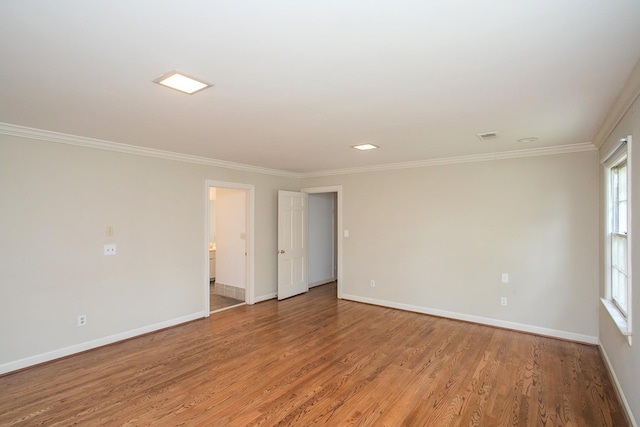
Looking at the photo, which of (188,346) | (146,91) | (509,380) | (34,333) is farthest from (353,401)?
(34,333)

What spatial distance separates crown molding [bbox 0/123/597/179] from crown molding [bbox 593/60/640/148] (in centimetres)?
74

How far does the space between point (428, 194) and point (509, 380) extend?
2.78 meters

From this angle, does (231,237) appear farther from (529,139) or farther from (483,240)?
(529,139)

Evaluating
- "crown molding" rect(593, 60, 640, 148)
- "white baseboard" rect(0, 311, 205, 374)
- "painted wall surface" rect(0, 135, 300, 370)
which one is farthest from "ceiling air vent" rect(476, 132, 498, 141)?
"white baseboard" rect(0, 311, 205, 374)

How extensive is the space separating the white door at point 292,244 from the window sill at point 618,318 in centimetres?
453

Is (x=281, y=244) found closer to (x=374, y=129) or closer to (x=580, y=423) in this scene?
(x=374, y=129)

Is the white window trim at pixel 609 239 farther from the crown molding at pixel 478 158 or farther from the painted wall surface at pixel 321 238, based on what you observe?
the painted wall surface at pixel 321 238

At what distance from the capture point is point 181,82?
2188 mm

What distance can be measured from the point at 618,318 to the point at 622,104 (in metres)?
1.81

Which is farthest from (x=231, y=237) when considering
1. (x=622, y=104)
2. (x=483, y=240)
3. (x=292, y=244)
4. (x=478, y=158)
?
(x=622, y=104)

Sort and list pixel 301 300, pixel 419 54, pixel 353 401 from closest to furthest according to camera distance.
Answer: pixel 419 54
pixel 353 401
pixel 301 300

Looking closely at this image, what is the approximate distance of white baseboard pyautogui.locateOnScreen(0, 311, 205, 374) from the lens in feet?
10.8

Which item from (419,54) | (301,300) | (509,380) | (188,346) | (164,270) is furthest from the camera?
(301,300)

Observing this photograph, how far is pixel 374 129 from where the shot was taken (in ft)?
11.0
